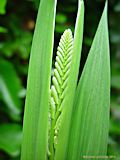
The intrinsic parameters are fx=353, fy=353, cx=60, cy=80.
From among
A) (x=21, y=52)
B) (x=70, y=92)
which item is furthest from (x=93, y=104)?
(x=21, y=52)

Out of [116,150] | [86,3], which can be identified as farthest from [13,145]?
[86,3]

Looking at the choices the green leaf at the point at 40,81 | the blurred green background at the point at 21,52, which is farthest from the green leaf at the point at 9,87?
the green leaf at the point at 40,81

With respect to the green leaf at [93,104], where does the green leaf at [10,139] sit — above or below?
below

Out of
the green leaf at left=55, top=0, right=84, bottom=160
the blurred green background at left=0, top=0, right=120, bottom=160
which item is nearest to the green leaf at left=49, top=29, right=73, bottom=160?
the green leaf at left=55, top=0, right=84, bottom=160

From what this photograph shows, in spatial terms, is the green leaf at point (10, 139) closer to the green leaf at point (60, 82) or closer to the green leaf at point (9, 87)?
the green leaf at point (9, 87)

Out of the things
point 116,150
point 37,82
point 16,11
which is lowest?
point 116,150

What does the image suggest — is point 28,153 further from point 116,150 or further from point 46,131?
point 116,150
